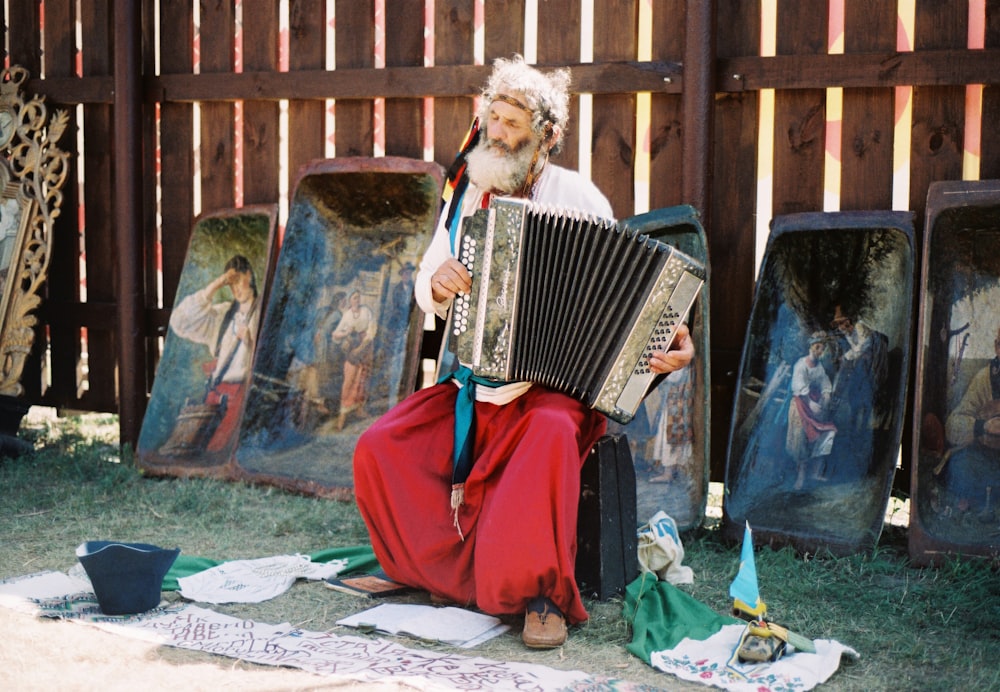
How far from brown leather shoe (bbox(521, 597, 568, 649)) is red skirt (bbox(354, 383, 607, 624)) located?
4 centimetres

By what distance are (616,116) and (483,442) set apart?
204 centimetres

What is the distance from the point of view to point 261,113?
19.5ft

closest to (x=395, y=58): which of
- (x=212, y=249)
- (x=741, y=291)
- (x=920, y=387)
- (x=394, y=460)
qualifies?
(x=212, y=249)

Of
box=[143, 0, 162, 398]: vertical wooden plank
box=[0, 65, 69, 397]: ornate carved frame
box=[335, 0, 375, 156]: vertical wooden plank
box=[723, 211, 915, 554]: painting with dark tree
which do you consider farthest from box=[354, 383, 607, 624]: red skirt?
box=[0, 65, 69, 397]: ornate carved frame

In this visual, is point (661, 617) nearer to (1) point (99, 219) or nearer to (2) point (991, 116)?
(2) point (991, 116)

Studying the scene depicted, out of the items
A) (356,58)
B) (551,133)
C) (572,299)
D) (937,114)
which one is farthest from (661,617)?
(356,58)

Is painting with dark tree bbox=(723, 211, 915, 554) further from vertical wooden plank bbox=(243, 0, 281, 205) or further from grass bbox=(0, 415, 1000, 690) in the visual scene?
vertical wooden plank bbox=(243, 0, 281, 205)

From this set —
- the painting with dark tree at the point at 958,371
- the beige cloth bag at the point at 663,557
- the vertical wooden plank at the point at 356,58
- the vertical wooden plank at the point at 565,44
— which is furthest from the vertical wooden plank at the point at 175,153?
the painting with dark tree at the point at 958,371

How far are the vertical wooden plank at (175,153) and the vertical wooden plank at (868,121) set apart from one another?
3.41 meters

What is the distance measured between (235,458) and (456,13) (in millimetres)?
2378

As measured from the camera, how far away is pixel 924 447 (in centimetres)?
437

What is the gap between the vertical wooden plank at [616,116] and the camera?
17.0 feet

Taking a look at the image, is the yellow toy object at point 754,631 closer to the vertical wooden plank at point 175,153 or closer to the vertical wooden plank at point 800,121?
the vertical wooden plank at point 800,121

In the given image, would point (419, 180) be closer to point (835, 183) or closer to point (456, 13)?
point (456, 13)
